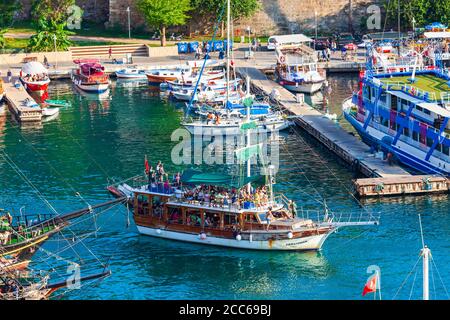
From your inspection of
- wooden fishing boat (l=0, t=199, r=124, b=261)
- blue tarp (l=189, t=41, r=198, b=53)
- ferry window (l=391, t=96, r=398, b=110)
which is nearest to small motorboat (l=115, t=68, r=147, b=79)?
blue tarp (l=189, t=41, r=198, b=53)

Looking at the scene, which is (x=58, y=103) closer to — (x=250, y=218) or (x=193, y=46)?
(x=193, y=46)

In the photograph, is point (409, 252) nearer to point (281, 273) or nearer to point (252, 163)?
point (281, 273)

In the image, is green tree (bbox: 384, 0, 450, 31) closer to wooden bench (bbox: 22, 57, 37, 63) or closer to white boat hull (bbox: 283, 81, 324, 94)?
white boat hull (bbox: 283, 81, 324, 94)

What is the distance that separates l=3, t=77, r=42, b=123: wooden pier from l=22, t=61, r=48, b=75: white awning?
1.72 m

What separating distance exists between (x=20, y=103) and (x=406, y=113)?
3547cm

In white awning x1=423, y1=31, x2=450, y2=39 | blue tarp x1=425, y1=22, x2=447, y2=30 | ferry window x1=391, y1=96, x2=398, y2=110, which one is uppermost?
blue tarp x1=425, y1=22, x2=447, y2=30

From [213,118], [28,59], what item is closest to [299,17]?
[28,59]

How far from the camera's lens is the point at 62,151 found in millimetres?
82125

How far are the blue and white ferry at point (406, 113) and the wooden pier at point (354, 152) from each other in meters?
1.21

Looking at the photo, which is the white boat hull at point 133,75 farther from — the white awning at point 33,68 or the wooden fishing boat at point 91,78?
the white awning at point 33,68

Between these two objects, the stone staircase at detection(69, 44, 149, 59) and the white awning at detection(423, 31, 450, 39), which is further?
the stone staircase at detection(69, 44, 149, 59)

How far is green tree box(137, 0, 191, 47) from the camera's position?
114 meters

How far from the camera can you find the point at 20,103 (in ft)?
316
